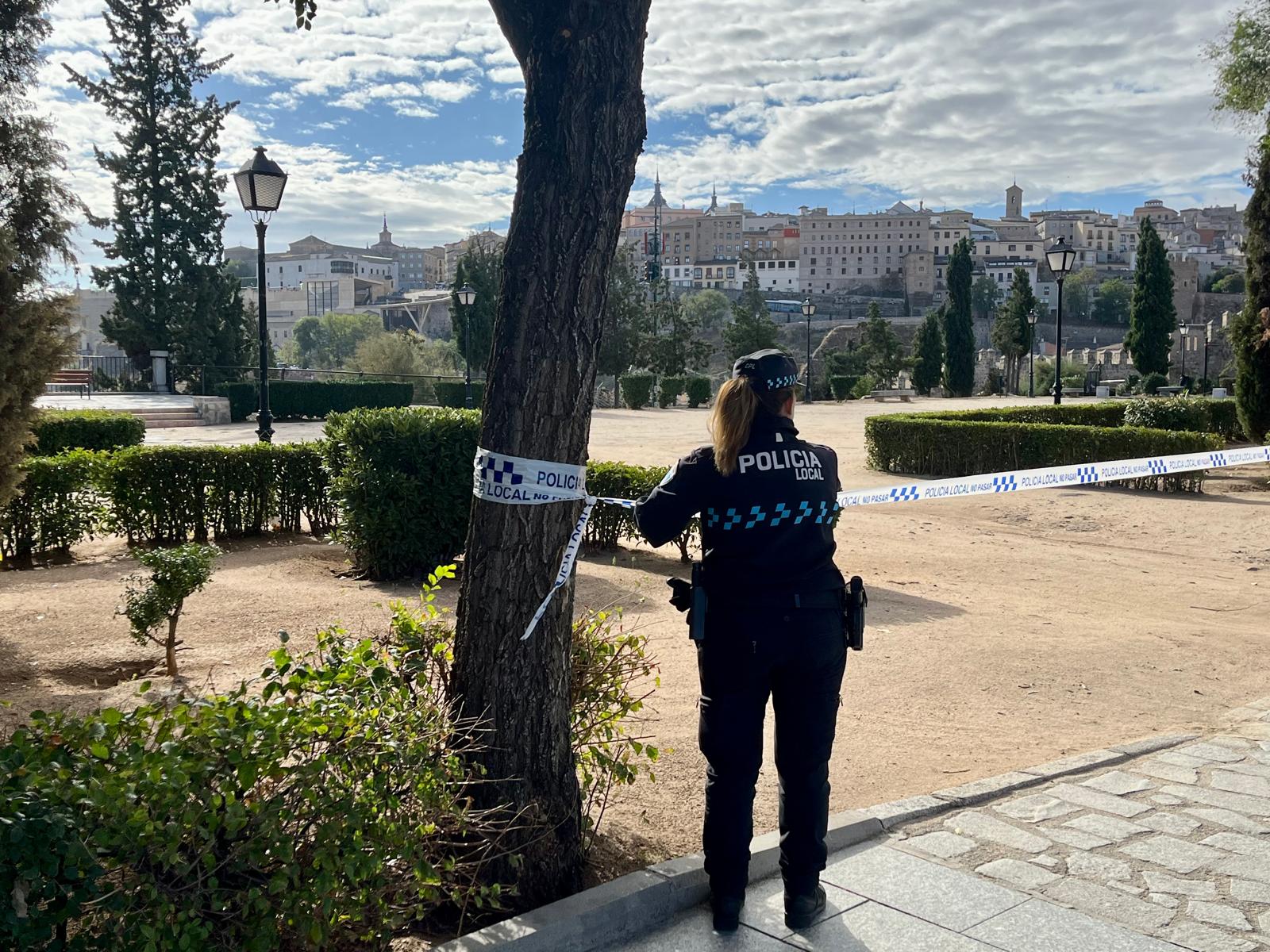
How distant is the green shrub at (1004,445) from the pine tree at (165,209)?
86.3 feet

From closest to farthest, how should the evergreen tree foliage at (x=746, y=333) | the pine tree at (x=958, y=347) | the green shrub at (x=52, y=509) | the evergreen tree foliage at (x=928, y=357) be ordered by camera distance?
the green shrub at (x=52, y=509) < the pine tree at (x=958, y=347) < the evergreen tree foliage at (x=928, y=357) < the evergreen tree foliage at (x=746, y=333)

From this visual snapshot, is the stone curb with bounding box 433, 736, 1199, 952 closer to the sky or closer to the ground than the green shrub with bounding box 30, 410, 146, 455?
closer to the ground

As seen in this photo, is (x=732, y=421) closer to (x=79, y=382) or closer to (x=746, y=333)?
(x=79, y=382)

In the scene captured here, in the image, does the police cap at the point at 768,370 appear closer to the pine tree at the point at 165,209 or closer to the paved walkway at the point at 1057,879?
the paved walkway at the point at 1057,879

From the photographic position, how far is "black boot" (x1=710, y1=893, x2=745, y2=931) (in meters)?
3.07

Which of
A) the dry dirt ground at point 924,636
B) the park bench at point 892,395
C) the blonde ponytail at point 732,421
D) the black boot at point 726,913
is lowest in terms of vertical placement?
the dry dirt ground at point 924,636

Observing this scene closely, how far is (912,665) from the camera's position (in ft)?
20.8

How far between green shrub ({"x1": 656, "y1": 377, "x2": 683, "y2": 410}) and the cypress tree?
23.5m

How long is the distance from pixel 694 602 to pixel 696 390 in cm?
3962

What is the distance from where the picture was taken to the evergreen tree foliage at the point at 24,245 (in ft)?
20.8

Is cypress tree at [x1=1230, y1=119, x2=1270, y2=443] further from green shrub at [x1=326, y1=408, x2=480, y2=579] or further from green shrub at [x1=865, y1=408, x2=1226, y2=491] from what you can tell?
green shrub at [x1=326, y1=408, x2=480, y2=579]

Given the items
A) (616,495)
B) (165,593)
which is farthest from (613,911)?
(616,495)

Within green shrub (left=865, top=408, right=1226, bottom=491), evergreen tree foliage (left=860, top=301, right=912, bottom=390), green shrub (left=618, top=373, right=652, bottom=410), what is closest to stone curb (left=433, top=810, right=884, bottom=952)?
green shrub (left=865, top=408, right=1226, bottom=491)

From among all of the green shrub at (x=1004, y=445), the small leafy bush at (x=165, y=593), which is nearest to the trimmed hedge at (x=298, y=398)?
the green shrub at (x=1004, y=445)
